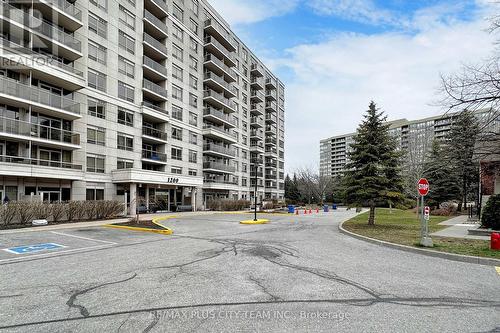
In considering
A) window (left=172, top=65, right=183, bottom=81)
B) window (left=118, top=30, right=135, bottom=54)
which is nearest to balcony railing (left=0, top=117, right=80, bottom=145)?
window (left=118, top=30, right=135, bottom=54)

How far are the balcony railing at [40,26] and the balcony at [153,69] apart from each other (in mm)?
9167

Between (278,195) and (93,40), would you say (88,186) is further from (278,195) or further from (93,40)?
(278,195)

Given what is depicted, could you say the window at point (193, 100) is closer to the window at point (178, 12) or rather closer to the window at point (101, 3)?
the window at point (178, 12)

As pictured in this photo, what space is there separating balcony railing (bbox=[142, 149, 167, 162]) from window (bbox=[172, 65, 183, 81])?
11.3 metres

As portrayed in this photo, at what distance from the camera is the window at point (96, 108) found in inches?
1183

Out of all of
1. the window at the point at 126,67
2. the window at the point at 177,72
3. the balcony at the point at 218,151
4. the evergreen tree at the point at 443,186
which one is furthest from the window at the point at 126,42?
the evergreen tree at the point at 443,186

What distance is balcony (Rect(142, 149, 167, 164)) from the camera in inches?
1454

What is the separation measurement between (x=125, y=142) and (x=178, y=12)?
21728 millimetres

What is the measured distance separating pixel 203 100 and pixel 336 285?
4513 cm

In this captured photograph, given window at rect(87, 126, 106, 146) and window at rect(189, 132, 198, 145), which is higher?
window at rect(189, 132, 198, 145)

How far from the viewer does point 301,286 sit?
633cm

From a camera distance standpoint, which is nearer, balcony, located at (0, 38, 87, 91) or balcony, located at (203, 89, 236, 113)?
balcony, located at (0, 38, 87, 91)

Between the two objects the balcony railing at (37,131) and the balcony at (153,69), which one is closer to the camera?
the balcony railing at (37,131)

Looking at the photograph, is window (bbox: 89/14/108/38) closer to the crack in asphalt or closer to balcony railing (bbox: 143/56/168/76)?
balcony railing (bbox: 143/56/168/76)
